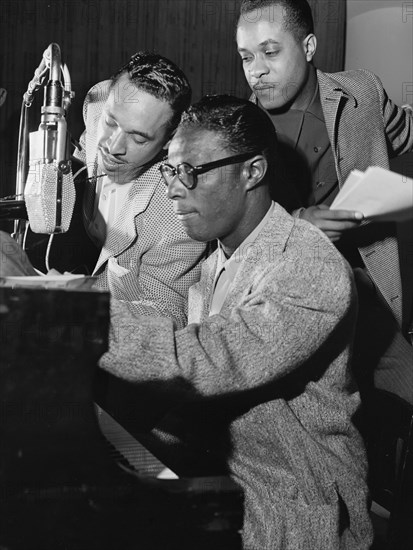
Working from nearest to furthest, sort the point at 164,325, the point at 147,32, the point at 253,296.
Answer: the point at 164,325
the point at 253,296
the point at 147,32

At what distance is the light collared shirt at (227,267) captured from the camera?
160 cm

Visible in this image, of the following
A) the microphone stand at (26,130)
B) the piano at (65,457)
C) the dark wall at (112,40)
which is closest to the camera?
the piano at (65,457)

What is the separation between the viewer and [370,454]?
7.00 ft

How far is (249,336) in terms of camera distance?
4.22 ft

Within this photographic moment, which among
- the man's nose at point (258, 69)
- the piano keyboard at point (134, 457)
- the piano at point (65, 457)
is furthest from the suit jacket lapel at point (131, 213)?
the piano at point (65, 457)

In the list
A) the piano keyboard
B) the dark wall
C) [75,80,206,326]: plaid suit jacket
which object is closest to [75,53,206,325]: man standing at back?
[75,80,206,326]: plaid suit jacket

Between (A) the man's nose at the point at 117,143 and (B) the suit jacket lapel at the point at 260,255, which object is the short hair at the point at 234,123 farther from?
(A) the man's nose at the point at 117,143

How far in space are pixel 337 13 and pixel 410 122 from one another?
6.95 feet

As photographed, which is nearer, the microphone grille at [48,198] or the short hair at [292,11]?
the microphone grille at [48,198]

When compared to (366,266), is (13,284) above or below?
above

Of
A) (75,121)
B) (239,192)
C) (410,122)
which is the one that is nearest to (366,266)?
(410,122)

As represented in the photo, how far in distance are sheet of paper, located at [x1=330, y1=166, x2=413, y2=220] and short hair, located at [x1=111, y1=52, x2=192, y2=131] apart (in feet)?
1.62

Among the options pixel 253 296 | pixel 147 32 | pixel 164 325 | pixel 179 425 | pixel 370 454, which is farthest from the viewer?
pixel 147 32

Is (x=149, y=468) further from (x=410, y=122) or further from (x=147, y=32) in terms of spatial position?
(x=147, y=32)
